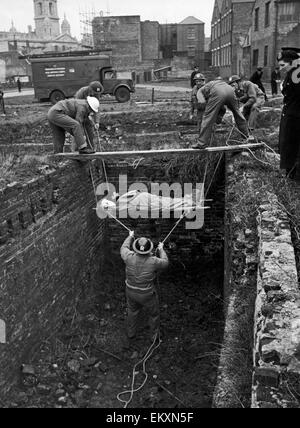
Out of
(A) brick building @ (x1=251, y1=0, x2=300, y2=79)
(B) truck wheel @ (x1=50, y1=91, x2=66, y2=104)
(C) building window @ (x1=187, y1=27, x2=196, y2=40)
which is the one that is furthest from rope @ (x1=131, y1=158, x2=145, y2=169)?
(C) building window @ (x1=187, y1=27, x2=196, y2=40)

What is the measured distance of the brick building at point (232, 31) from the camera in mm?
35062

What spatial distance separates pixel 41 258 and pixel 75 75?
52.5 feet

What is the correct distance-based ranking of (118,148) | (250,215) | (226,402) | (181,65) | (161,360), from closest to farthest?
(226,402) < (250,215) < (161,360) < (118,148) < (181,65)

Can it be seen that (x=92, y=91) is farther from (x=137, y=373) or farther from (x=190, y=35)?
(x=190, y=35)

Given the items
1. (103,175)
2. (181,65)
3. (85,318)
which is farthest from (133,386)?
(181,65)

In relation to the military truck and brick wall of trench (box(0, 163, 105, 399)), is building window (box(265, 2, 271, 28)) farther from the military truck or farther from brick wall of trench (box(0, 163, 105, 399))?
brick wall of trench (box(0, 163, 105, 399))

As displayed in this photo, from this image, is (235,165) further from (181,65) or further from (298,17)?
(181,65)

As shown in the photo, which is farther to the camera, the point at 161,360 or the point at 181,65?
the point at 181,65

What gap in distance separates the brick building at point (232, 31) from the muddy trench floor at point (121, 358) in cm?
2903

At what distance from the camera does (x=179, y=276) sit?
7941 mm

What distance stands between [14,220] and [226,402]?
324 centimetres

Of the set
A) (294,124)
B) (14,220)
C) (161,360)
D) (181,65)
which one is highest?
(181,65)

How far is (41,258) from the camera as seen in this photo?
214 inches

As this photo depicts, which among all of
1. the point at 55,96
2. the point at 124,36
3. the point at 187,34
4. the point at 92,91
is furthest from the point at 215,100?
the point at 187,34
